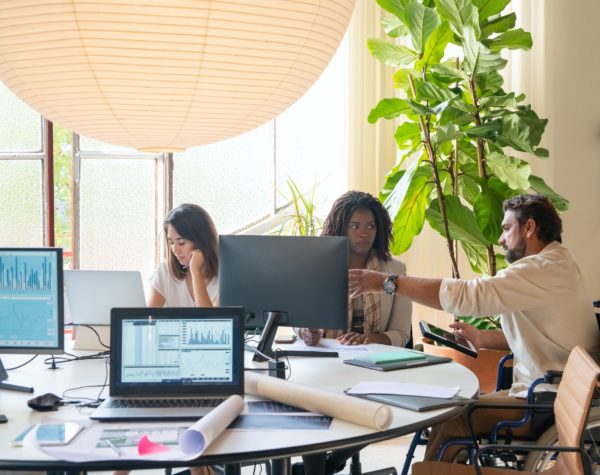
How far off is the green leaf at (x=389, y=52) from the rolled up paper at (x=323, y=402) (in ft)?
7.55

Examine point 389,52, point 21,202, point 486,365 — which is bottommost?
point 486,365

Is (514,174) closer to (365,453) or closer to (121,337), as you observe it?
(365,453)

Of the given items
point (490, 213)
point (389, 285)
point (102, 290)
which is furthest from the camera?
point (490, 213)

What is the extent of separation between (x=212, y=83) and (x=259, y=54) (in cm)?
14

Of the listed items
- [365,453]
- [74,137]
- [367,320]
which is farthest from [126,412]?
[74,137]

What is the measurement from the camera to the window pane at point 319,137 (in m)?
4.76

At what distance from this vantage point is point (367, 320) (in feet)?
11.6

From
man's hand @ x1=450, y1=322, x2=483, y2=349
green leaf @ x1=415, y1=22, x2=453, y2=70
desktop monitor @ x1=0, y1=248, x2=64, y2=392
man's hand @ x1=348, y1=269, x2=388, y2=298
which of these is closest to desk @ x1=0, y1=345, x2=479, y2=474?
desktop monitor @ x1=0, y1=248, x2=64, y2=392

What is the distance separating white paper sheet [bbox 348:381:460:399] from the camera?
236 centimetres

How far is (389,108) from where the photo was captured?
4.18 meters

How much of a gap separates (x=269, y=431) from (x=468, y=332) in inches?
65.9

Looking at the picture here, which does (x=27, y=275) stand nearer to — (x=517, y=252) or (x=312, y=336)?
(x=312, y=336)

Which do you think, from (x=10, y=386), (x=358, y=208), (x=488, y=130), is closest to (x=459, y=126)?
(x=488, y=130)

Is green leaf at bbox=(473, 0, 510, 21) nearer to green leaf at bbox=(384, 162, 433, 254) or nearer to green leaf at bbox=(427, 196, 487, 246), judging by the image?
green leaf at bbox=(384, 162, 433, 254)
